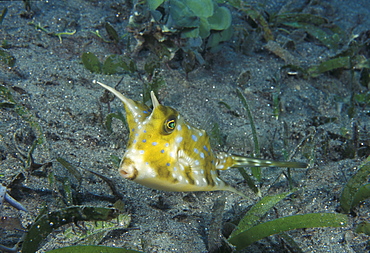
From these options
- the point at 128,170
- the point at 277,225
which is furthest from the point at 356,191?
the point at 128,170

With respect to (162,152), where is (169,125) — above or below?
above

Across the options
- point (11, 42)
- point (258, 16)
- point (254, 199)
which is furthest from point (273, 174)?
point (11, 42)

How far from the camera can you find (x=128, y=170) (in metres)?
2.08

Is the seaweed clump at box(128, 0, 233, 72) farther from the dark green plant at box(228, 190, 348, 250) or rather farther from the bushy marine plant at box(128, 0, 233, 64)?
the dark green plant at box(228, 190, 348, 250)

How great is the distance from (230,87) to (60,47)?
282 centimetres

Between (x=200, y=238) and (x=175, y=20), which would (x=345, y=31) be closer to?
(x=175, y=20)

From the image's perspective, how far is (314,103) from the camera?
481cm

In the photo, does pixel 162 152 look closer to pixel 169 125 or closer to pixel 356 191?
pixel 169 125

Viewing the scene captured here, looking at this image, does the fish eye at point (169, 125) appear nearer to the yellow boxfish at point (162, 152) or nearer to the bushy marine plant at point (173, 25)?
the yellow boxfish at point (162, 152)

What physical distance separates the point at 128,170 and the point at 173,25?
294cm

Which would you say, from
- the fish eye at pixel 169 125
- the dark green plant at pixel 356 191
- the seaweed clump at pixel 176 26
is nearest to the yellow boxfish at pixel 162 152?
the fish eye at pixel 169 125

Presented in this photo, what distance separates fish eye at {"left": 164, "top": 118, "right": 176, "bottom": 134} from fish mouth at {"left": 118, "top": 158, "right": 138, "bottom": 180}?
1.15ft

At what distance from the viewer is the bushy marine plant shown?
14.3ft

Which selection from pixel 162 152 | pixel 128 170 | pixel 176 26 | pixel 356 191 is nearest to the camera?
pixel 128 170
